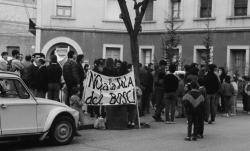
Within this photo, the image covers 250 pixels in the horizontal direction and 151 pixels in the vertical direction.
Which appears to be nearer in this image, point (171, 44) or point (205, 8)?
point (171, 44)

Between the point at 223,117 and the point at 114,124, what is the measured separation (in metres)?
6.44

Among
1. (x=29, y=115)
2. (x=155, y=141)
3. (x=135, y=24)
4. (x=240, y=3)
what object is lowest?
(x=155, y=141)

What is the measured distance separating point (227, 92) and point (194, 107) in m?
7.50

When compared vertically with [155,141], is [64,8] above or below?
above

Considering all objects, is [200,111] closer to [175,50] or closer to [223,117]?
[223,117]

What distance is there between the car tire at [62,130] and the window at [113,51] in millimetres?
24433

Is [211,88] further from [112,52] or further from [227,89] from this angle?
[112,52]

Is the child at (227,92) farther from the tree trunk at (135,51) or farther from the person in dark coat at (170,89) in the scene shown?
the tree trunk at (135,51)

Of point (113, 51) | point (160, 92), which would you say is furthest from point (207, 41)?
point (160, 92)

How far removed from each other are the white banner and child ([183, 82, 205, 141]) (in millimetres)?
2567

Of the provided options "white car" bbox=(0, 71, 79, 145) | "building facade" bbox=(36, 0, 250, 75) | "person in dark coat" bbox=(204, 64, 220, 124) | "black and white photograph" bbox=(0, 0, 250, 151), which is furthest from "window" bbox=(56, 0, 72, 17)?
"white car" bbox=(0, 71, 79, 145)

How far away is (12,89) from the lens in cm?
1166

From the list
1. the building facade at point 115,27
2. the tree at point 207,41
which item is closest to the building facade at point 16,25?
the building facade at point 115,27

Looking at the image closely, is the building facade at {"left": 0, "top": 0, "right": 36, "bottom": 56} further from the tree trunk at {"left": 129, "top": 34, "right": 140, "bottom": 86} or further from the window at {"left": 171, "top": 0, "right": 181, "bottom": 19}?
the tree trunk at {"left": 129, "top": 34, "right": 140, "bottom": 86}
